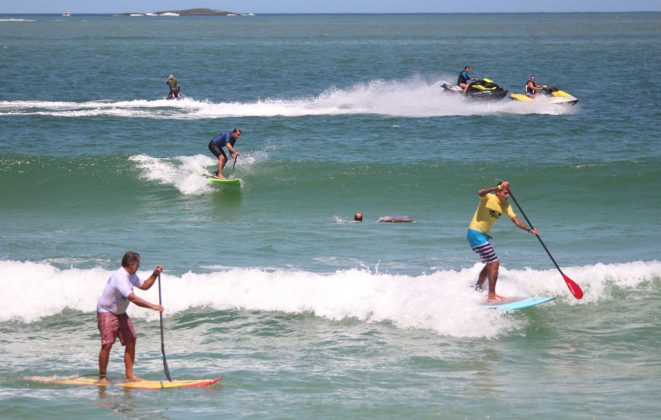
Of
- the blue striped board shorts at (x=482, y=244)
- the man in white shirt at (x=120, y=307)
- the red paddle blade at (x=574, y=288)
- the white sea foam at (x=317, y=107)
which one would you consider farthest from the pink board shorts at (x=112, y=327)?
the white sea foam at (x=317, y=107)

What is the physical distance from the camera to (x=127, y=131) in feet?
98.9

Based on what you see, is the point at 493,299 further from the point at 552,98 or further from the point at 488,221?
the point at 552,98

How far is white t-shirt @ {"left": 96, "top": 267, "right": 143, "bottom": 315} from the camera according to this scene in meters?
9.69

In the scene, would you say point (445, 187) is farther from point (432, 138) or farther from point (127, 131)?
point (127, 131)

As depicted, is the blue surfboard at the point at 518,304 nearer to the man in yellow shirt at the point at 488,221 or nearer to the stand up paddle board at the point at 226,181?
the man in yellow shirt at the point at 488,221

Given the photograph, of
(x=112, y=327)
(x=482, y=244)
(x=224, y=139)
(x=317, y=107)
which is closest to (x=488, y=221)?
(x=482, y=244)

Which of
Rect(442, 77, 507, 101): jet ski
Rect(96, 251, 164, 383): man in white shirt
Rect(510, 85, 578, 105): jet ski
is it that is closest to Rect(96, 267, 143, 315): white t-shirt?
Rect(96, 251, 164, 383): man in white shirt

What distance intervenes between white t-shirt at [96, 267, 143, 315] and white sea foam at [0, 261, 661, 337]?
2.78 metres

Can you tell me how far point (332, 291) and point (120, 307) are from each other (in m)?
3.93

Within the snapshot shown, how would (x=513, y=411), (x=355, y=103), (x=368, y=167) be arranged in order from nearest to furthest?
(x=513, y=411) < (x=368, y=167) < (x=355, y=103)

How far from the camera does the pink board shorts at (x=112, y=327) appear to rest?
9.84 m

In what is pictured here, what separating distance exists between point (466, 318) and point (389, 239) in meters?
5.41

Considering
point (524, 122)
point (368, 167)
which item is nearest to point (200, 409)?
point (368, 167)

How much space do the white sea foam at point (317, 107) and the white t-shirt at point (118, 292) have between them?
24.7 m
